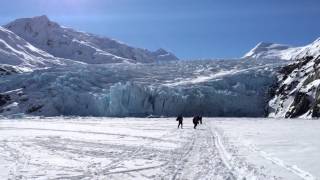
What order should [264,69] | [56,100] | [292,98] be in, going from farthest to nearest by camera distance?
[264,69], [56,100], [292,98]

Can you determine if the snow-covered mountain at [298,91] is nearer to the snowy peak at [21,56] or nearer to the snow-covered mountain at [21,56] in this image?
the snow-covered mountain at [21,56]

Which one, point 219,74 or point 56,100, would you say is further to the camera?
point 219,74

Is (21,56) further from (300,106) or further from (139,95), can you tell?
(300,106)

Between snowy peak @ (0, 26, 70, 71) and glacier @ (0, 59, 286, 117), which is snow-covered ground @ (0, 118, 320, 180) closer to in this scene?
glacier @ (0, 59, 286, 117)

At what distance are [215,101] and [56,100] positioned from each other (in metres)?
21.6

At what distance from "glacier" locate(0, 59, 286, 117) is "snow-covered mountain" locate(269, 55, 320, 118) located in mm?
2246

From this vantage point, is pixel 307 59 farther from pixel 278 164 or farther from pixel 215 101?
pixel 278 164

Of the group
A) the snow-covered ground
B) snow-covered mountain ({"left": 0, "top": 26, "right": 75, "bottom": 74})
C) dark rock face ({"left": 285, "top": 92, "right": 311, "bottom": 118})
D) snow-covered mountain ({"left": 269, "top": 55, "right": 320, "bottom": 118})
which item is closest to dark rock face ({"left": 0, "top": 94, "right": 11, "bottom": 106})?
snow-covered mountain ({"left": 269, "top": 55, "right": 320, "bottom": 118})

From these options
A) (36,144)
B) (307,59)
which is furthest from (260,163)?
(307,59)

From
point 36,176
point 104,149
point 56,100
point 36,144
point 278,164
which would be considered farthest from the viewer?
point 56,100

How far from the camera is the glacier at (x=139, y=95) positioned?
6138 centimetres

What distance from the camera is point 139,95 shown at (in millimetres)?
61156

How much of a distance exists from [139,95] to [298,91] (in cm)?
2043

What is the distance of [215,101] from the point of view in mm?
62281
